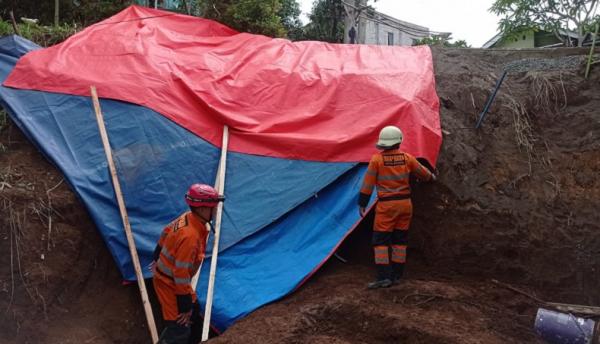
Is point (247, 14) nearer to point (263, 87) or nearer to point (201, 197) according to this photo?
point (263, 87)

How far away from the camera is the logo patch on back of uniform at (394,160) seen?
15.0 ft

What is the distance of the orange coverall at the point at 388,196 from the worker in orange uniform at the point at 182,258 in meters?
1.50

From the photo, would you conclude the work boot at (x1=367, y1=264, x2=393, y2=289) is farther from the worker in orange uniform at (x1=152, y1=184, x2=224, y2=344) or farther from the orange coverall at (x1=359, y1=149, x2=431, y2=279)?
the worker in orange uniform at (x1=152, y1=184, x2=224, y2=344)

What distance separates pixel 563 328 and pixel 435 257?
156 cm

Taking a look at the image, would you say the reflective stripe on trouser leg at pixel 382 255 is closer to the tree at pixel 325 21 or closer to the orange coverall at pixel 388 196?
the orange coverall at pixel 388 196

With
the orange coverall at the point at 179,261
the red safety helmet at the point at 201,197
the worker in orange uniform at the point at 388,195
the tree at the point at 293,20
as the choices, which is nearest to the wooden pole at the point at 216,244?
the orange coverall at the point at 179,261

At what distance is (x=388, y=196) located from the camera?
15.1 ft

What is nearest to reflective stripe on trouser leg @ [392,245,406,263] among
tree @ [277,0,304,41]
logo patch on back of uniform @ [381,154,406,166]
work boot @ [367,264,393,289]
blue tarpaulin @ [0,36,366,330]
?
work boot @ [367,264,393,289]

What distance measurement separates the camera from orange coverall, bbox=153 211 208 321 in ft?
12.3

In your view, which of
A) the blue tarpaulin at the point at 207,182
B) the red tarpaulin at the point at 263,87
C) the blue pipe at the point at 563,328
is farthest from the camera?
the red tarpaulin at the point at 263,87

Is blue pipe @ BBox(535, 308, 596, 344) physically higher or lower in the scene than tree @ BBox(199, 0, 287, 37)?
lower

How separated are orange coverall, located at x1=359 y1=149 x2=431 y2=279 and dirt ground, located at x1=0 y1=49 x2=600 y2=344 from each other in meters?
0.34

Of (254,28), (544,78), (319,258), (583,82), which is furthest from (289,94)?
(254,28)

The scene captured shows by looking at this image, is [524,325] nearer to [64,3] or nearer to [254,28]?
[254,28]
